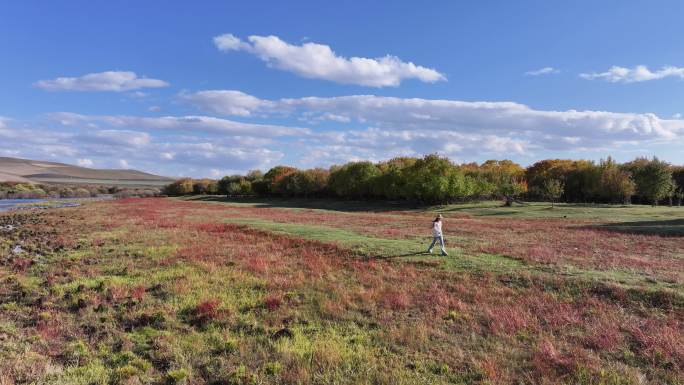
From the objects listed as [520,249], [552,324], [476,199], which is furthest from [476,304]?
[476,199]

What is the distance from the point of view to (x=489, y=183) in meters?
90.8

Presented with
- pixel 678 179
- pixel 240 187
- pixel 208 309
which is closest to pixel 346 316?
pixel 208 309

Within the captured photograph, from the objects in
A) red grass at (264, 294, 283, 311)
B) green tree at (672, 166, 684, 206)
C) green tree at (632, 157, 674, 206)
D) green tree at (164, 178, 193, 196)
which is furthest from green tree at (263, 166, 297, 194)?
red grass at (264, 294, 283, 311)

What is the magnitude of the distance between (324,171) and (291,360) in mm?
123605

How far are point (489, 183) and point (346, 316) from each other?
3369 inches

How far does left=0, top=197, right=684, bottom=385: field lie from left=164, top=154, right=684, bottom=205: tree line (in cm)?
6045

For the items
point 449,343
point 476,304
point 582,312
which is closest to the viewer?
point 449,343

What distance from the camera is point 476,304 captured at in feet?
43.5

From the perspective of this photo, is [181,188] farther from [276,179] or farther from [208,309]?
[208,309]

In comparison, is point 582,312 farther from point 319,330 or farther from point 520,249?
point 520,249

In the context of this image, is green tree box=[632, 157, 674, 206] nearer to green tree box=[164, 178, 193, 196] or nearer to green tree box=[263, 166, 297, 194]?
green tree box=[263, 166, 297, 194]

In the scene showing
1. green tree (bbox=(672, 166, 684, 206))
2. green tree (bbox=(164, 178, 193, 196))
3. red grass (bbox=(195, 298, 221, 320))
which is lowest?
red grass (bbox=(195, 298, 221, 320))

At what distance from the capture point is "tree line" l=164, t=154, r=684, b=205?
3002 inches

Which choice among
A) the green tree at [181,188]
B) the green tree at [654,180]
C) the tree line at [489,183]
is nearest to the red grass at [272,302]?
the tree line at [489,183]
